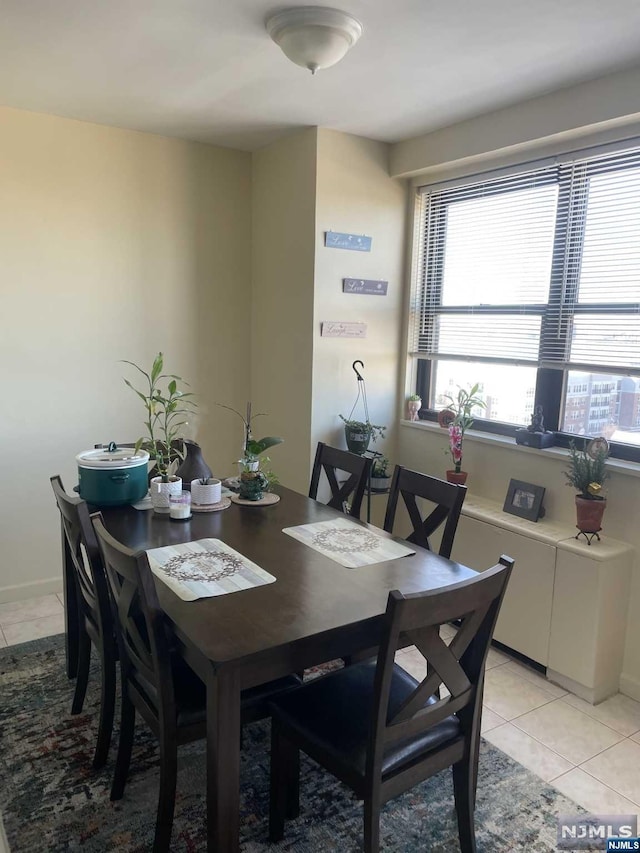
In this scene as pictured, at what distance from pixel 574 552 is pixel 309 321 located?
179cm

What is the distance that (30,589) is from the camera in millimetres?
3469

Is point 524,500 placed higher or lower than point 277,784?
higher

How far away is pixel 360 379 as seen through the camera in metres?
3.61

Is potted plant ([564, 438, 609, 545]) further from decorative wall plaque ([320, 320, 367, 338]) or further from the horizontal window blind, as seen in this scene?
decorative wall plaque ([320, 320, 367, 338])

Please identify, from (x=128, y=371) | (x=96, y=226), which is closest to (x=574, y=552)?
(x=128, y=371)

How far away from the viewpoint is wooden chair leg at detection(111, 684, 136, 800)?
6.34ft

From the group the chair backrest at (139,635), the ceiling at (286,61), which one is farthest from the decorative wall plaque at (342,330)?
the chair backrest at (139,635)

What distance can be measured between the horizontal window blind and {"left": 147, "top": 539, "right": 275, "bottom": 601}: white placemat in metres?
1.84

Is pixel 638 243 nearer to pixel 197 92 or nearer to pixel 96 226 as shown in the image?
pixel 197 92

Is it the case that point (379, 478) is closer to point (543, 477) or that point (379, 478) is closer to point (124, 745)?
point (543, 477)

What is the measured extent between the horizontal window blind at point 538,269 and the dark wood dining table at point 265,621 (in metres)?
1.44

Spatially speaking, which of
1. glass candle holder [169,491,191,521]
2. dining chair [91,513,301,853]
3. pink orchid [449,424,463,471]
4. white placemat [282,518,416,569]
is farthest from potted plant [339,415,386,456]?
dining chair [91,513,301,853]

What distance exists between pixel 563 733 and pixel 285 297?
2.58 meters

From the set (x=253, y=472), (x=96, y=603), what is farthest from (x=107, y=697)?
(x=253, y=472)
